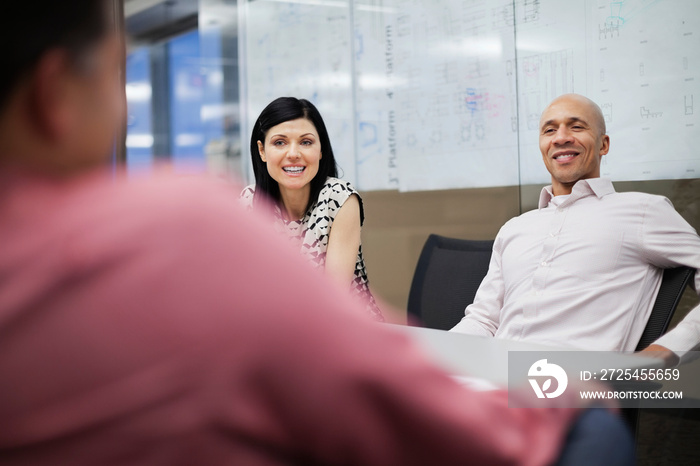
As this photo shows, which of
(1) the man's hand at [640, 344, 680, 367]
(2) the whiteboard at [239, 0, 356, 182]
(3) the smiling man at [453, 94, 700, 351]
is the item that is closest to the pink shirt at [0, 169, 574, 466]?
(1) the man's hand at [640, 344, 680, 367]

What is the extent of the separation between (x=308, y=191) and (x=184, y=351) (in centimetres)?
253

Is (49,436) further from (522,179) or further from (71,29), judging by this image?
(522,179)

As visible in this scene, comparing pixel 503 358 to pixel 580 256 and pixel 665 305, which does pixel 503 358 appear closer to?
pixel 665 305

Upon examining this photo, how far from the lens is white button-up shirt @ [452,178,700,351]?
6.86 feet

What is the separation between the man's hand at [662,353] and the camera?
5.79 feet

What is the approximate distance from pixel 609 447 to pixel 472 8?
3.26m

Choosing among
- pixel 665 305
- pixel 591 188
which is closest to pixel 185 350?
pixel 665 305

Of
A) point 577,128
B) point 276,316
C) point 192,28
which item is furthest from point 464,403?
point 192,28

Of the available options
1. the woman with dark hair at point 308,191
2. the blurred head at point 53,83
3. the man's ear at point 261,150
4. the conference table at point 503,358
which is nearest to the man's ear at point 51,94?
the blurred head at point 53,83

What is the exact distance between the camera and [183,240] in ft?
1.20

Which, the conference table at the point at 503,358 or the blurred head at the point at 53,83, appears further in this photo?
the conference table at the point at 503,358

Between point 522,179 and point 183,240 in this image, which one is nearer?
point 183,240

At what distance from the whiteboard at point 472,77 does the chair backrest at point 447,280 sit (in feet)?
2.24

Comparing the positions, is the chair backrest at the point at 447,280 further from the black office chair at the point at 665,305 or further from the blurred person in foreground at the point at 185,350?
the blurred person in foreground at the point at 185,350
